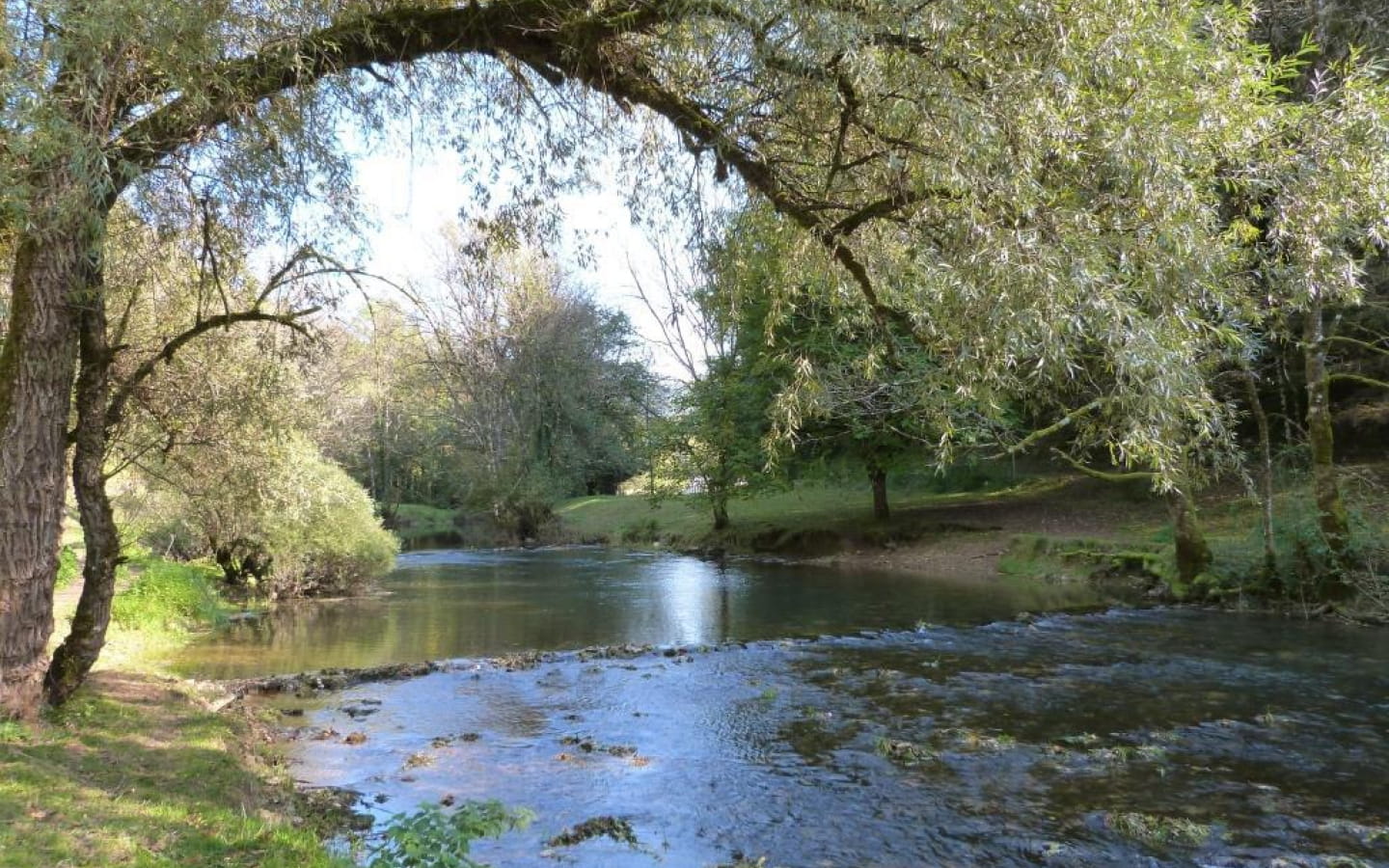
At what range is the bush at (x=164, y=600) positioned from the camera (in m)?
14.6

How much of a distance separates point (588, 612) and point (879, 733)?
10.2 metres

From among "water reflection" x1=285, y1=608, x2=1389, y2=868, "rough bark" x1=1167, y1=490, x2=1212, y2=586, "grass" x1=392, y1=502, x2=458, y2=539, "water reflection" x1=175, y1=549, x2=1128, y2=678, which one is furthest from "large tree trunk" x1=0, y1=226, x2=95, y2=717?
"grass" x1=392, y1=502, x2=458, y2=539

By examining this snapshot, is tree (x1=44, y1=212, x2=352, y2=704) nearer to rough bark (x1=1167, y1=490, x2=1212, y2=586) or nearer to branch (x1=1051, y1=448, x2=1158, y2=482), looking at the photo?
branch (x1=1051, y1=448, x2=1158, y2=482)

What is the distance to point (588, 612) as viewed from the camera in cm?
1883

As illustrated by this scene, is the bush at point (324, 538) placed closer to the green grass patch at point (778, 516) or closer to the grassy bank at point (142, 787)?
the grassy bank at point (142, 787)

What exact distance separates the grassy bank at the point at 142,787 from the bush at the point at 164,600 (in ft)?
18.5

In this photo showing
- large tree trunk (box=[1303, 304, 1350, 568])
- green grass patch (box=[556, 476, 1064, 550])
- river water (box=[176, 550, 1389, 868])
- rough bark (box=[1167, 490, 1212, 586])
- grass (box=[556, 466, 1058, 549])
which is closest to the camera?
river water (box=[176, 550, 1389, 868])

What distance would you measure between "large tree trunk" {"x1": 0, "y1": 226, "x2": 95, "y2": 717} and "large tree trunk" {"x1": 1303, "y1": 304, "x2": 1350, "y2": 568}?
17148 mm

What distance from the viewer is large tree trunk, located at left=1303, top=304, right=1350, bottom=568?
49.8ft

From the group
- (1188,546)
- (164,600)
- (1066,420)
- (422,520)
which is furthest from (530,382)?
(422,520)

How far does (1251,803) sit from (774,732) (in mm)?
4532

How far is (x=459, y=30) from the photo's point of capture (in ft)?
24.0

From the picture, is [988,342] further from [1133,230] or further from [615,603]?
[615,603]

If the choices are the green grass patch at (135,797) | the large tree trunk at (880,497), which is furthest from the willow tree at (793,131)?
the large tree trunk at (880,497)
